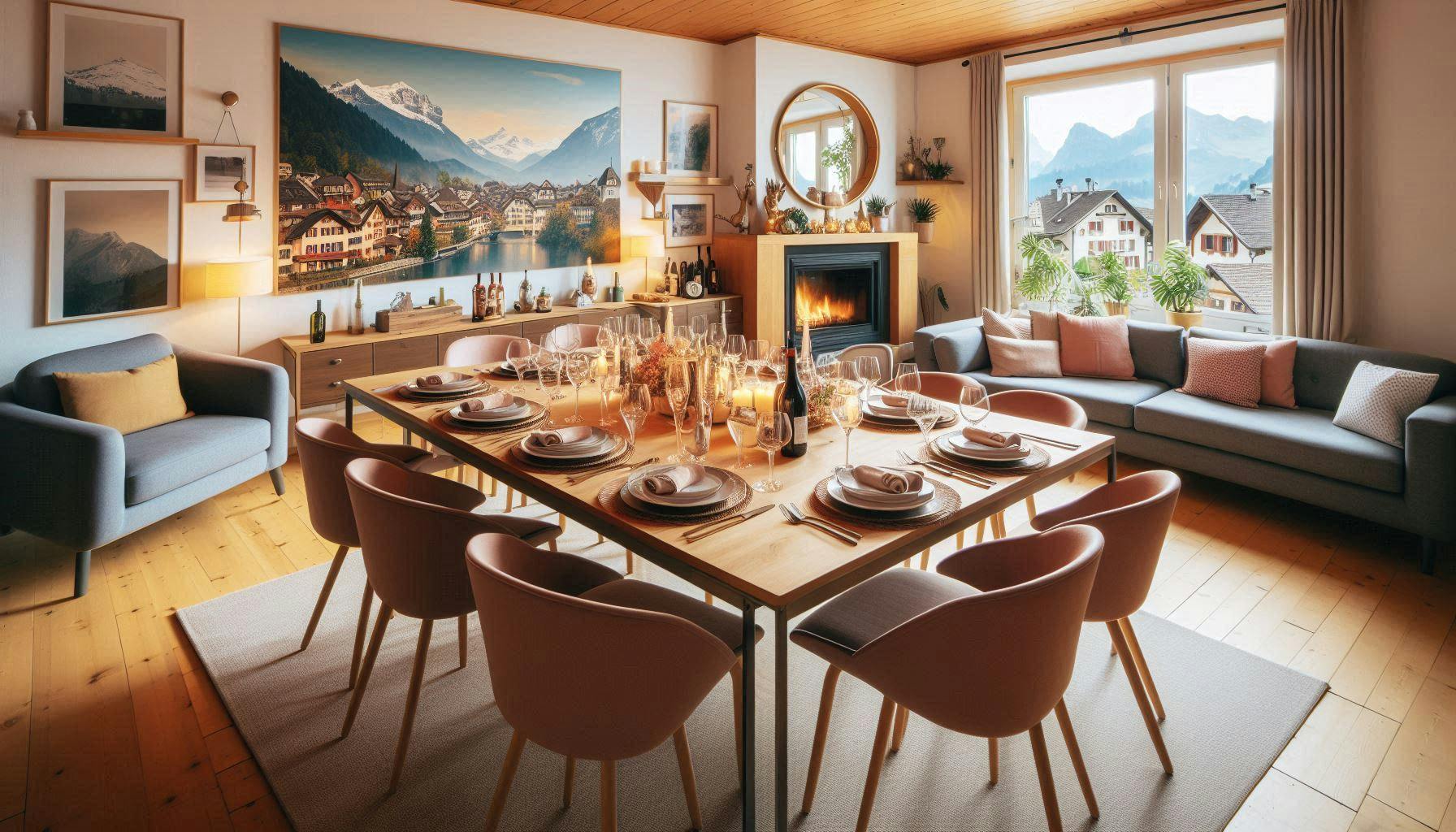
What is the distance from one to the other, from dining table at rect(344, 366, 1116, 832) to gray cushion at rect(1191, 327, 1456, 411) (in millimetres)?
2428

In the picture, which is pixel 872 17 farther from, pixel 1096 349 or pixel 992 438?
pixel 992 438

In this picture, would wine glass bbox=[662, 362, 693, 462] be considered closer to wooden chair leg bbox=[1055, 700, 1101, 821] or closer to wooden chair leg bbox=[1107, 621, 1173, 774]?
wooden chair leg bbox=[1055, 700, 1101, 821]

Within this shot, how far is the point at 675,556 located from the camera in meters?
1.54

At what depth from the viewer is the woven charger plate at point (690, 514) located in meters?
1.68

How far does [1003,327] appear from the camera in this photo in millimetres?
5047

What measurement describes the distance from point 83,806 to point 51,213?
2.98 meters

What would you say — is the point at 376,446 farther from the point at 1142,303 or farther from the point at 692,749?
the point at 1142,303

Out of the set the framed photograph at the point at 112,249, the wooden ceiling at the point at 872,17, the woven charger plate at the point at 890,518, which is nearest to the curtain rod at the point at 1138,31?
the wooden ceiling at the point at 872,17

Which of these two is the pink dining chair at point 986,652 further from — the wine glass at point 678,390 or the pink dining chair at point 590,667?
the wine glass at point 678,390

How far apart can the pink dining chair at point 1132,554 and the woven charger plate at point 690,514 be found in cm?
71

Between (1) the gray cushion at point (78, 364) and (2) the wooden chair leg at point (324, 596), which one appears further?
(1) the gray cushion at point (78, 364)

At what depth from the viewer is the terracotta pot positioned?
509 centimetres

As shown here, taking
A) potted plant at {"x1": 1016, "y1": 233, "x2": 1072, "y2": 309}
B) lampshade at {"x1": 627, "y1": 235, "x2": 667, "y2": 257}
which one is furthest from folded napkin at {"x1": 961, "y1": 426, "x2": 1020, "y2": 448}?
potted plant at {"x1": 1016, "y1": 233, "x2": 1072, "y2": 309}

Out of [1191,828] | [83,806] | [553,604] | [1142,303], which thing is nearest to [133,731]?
[83,806]
